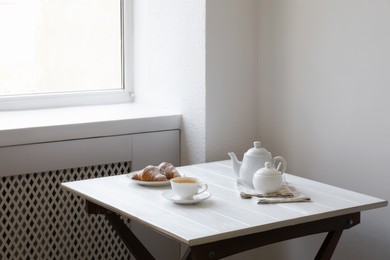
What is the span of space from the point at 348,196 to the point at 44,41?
1720 millimetres

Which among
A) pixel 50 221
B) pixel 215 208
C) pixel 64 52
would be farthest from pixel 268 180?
pixel 64 52

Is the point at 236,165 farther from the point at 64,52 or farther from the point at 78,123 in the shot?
the point at 64,52

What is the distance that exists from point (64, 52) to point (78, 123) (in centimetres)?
62

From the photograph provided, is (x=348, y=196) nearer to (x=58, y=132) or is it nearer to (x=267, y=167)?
(x=267, y=167)

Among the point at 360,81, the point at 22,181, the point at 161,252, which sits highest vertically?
the point at 360,81

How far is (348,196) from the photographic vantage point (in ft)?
9.41

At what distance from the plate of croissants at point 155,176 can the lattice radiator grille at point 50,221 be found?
1.76 feet

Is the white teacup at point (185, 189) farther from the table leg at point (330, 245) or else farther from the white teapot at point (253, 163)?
the table leg at point (330, 245)

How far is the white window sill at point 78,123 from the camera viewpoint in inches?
128

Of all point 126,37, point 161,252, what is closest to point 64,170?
point 161,252

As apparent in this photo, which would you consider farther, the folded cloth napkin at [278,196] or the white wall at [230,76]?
the white wall at [230,76]

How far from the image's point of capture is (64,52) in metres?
3.87

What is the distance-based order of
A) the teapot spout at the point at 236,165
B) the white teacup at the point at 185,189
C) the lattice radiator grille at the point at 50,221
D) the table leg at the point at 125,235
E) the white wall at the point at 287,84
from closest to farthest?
the white teacup at the point at 185,189 < the table leg at the point at 125,235 < the teapot spout at the point at 236,165 < the white wall at the point at 287,84 < the lattice radiator grille at the point at 50,221

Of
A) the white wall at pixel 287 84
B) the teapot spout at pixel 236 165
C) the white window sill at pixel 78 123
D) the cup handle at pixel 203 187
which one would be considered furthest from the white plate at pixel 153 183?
the white wall at pixel 287 84
